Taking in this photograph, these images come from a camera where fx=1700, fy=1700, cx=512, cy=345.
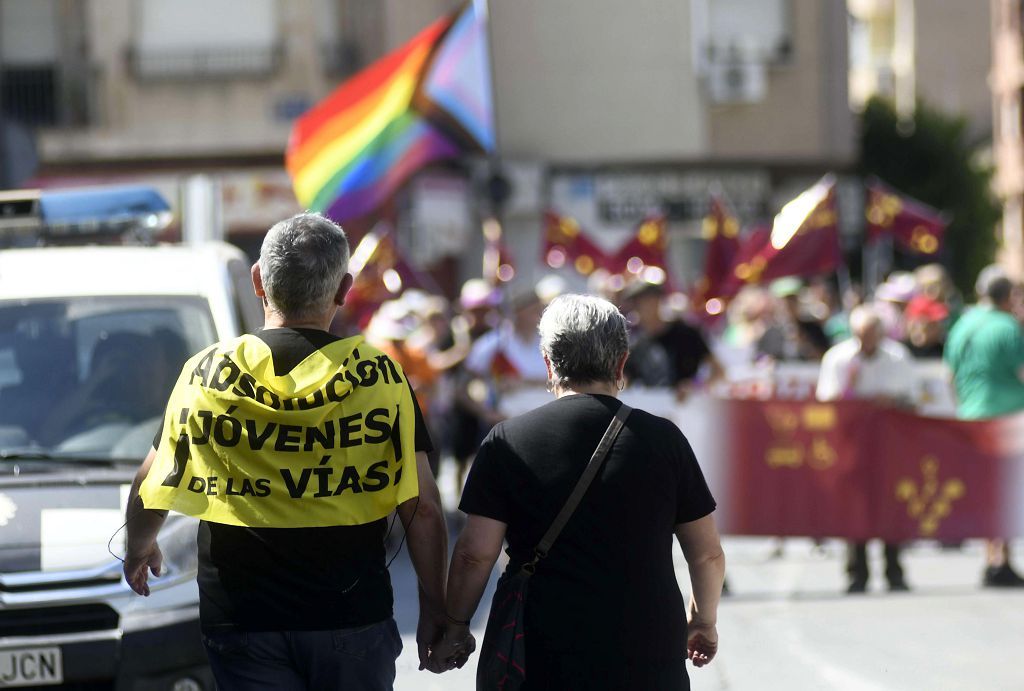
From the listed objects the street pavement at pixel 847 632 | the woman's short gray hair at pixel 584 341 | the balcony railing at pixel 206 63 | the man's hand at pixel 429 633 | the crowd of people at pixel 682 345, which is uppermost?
the balcony railing at pixel 206 63

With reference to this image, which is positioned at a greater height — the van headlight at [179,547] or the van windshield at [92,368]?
the van windshield at [92,368]

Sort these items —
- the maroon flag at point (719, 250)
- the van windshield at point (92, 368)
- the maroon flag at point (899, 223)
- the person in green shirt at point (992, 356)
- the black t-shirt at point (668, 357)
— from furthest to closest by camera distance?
the maroon flag at point (899, 223) → the maroon flag at point (719, 250) → the black t-shirt at point (668, 357) → the person in green shirt at point (992, 356) → the van windshield at point (92, 368)

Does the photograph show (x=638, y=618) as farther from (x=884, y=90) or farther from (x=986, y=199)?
(x=884, y=90)

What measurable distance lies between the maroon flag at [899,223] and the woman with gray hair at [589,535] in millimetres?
13982

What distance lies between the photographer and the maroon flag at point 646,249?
662 inches

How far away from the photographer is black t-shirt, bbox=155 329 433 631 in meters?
4.21

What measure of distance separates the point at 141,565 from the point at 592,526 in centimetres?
121

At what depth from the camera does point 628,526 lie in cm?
430

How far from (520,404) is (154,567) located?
7.61m

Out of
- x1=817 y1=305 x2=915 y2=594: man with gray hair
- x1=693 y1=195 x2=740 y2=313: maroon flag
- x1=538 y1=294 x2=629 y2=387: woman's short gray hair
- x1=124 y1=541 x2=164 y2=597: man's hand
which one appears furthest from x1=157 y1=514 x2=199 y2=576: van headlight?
x1=693 y1=195 x2=740 y2=313: maroon flag

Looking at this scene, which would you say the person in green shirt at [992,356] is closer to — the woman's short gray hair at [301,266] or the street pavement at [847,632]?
the street pavement at [847,632]

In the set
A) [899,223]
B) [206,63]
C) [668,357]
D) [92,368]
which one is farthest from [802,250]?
[206,63]

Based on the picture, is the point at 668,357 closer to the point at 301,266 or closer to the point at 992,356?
the point at 992,356

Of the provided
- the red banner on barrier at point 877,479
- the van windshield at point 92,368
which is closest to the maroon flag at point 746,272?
the red banner on barrier at point 877,479
